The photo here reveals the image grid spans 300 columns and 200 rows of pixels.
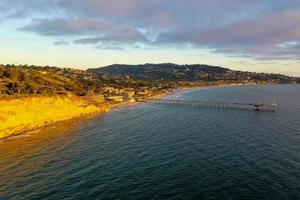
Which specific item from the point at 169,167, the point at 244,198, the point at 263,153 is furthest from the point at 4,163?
the point at 263,153

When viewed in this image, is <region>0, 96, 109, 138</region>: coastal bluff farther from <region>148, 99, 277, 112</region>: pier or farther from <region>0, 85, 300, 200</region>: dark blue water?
<region>148, 99, 277, 112</region>: pier

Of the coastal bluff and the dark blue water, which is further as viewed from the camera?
the coastal bluff

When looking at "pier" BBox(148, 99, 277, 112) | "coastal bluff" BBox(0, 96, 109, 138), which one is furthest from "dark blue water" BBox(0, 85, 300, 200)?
"pier" BBox(148, 99, 277, 112)

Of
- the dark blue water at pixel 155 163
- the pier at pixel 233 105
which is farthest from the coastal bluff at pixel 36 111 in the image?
the pier at pixel 233 105

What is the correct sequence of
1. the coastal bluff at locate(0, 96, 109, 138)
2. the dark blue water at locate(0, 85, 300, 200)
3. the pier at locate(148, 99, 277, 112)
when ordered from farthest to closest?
the pier at locate(148, 99, 277, 112), the coastal bluff at locate(0, 96, 109, 138), the dark blue water at locate(0, 85, 300, 200)

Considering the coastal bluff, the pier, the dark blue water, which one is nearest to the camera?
the dark blue water

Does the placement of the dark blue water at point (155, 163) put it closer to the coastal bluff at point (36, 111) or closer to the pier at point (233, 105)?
the coastal bluff at point (36, 111)

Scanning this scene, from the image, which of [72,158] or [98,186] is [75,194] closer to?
[98,186]
